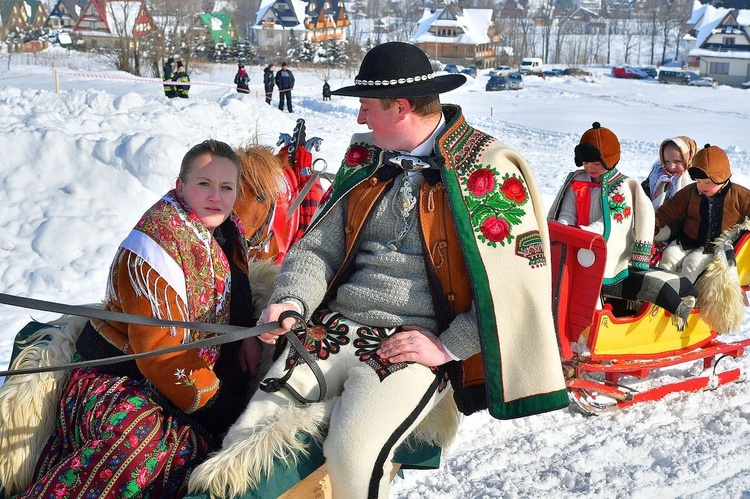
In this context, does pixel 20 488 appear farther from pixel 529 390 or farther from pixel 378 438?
pixel 529 390

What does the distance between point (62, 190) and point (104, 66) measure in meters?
28.3

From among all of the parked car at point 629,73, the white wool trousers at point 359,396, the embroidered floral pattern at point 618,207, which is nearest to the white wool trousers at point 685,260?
the embroidered floral pattern at point 618,207

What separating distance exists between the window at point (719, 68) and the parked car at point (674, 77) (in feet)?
29.6

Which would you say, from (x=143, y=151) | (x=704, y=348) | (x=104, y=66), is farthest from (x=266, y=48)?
(x=704, y=348)

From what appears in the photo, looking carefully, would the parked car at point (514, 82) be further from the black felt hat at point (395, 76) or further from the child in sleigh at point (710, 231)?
the black felt hat at point (395, 76)

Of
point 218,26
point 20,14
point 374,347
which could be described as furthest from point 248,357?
point 218,26

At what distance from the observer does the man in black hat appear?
268 cm

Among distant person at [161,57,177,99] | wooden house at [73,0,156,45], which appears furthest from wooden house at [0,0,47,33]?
distant person at [161,57,177,99]

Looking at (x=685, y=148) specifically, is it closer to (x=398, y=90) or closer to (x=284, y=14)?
(x=398, y=90)

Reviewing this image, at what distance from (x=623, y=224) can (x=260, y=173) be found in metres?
2.48

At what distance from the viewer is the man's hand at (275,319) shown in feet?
8.98

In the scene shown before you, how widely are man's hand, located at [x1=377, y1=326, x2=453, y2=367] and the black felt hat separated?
0.82 m

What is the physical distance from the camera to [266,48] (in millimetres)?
64688

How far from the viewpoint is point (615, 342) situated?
5207mm
